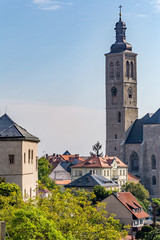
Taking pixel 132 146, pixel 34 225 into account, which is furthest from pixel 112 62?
pixel 34 225

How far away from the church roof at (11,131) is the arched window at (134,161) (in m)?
71.4

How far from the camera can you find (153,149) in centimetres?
12125

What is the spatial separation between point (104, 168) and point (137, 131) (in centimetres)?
1838

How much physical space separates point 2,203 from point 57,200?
4.28m

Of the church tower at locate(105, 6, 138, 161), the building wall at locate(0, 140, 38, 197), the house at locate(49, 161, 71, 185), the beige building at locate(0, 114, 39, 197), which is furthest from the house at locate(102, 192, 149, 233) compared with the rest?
the church tower at locate(105, 6, 138, 161)

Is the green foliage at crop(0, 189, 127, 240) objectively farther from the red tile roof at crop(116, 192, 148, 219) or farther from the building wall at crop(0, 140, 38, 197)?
the red tile roof at crop(116, 192, 148, 219)

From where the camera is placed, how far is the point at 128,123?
A: 12750 centimetres

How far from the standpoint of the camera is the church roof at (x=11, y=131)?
49.3m

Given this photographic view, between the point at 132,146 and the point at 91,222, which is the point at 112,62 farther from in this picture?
the point at 91,222

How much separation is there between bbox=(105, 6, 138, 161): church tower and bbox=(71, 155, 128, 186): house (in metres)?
11.3

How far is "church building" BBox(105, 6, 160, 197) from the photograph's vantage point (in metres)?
121

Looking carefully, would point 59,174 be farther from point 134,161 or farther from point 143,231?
point 143,231

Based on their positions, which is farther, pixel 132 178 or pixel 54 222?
pixel 132 178

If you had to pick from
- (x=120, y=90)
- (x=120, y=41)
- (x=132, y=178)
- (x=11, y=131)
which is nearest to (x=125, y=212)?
(x=11, y=131)
